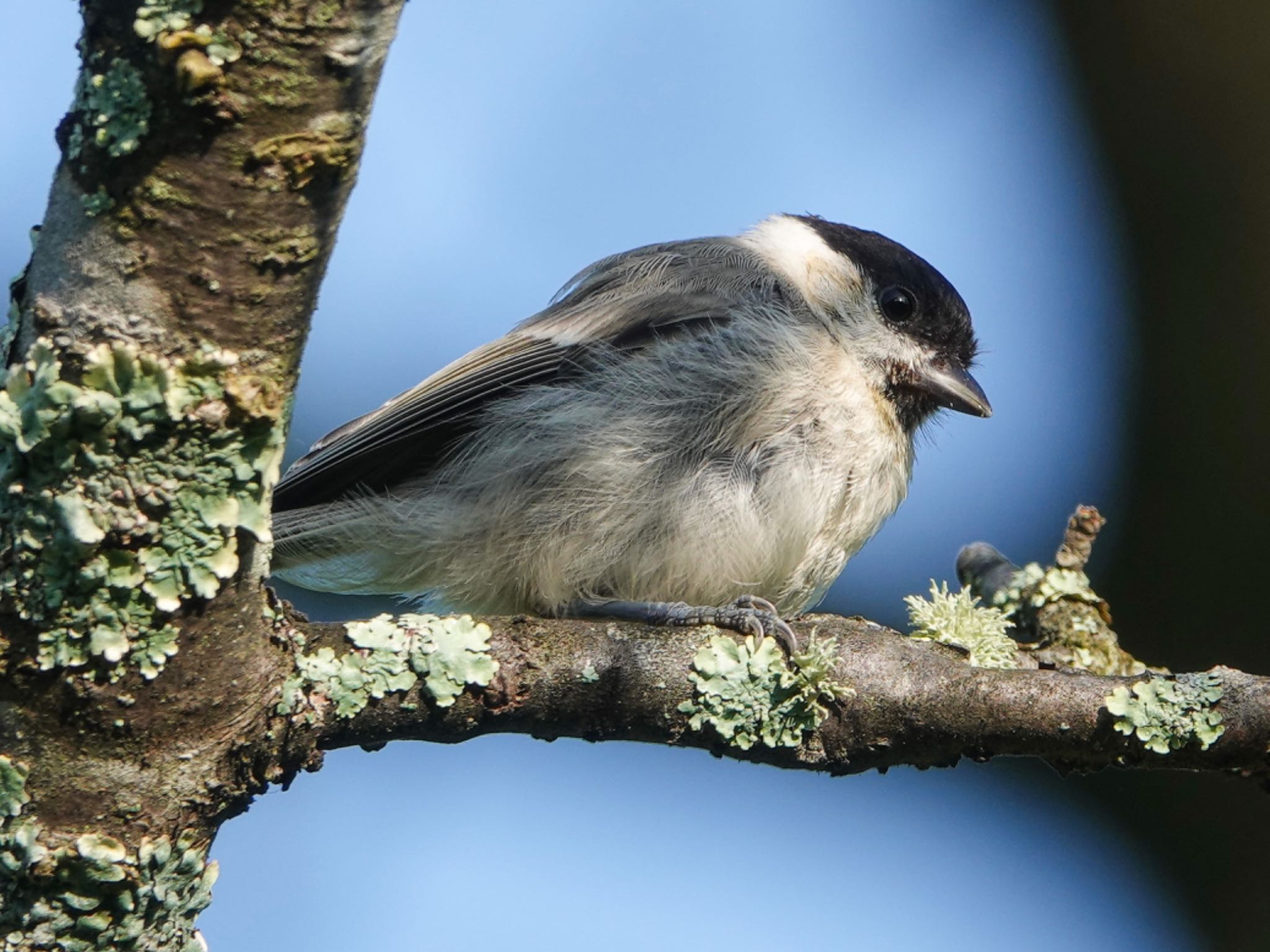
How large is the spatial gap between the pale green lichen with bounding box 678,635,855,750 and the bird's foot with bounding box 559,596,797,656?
7 cm

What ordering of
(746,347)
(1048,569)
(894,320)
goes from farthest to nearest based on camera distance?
(894,320), (746,347), (1048,569)

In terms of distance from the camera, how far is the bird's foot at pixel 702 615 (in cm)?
267

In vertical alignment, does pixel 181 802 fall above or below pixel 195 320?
below

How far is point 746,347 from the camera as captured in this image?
348 cm

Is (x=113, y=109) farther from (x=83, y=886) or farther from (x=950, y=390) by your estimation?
(x=950, y=390)

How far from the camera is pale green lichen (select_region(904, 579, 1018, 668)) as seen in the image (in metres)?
2.90

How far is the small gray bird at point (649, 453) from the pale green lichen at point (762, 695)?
1.62 ft

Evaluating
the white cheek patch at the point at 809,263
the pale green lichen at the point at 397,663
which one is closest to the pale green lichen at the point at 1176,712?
the pale green lichen at the point at 397,663

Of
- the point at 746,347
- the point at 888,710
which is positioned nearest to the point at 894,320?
the point at 746,347

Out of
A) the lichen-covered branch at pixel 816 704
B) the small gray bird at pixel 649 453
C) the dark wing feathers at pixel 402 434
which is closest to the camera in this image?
the lichen-covered branch at pixel 816 704

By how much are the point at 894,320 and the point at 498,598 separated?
1.47m

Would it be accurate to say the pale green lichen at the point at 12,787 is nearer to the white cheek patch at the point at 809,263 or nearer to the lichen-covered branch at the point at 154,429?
the lichen-covered branch at the point at 154,429

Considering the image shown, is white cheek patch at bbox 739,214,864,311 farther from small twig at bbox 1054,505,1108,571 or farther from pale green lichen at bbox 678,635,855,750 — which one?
pale green lichen at bbox 678,635,855,750

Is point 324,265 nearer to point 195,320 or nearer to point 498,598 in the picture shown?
point 195,320
